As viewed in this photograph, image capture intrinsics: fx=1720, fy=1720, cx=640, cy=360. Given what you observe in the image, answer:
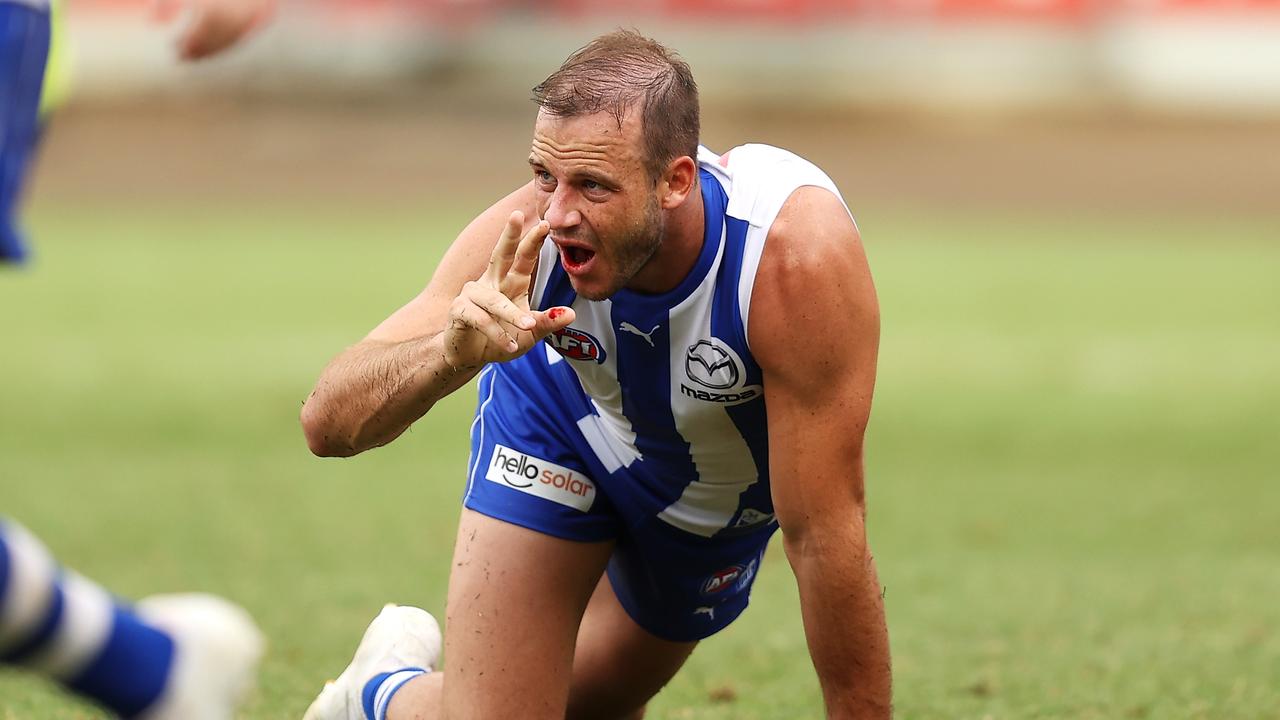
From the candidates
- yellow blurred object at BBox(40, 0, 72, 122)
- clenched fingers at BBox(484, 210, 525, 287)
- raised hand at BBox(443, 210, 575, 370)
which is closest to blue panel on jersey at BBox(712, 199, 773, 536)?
raised hand at BBox(443, 210, 575, 370)

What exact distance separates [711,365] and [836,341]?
36cm

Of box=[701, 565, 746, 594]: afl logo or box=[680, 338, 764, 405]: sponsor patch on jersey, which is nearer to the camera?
box=[680, 338, 764, 405]: sponsor patch on jersey

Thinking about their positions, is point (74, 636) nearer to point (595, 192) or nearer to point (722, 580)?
point (595, 192)

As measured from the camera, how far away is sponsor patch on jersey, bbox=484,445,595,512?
4875mm

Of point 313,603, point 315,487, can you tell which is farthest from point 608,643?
point 315,487

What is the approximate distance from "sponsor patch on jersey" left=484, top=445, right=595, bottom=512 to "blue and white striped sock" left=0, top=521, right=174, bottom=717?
1591 millimetres

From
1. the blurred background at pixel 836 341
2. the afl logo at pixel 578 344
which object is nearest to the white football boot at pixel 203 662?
the afl logo at pixel 578 344

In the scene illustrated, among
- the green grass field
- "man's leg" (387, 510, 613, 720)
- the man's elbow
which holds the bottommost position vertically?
the green grass field

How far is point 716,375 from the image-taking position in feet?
14.9

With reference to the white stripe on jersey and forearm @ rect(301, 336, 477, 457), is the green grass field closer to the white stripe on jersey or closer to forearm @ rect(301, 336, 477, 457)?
the white stripe on jersey

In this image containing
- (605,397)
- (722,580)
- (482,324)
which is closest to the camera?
(482,324)

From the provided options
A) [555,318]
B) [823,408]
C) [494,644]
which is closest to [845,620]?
[823,408]

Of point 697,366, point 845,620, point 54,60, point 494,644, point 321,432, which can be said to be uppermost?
point 54,60

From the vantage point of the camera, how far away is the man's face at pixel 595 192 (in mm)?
4258
